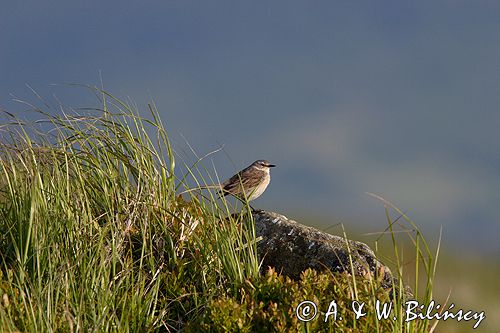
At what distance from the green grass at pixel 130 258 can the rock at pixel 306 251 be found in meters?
0.64

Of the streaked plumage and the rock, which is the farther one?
the streaked plumage

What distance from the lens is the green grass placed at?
6.12m

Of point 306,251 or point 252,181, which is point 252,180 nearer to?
point 252,181

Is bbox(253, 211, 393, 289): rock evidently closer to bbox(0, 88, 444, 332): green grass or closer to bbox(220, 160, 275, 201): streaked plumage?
bbox(0, 88, 444, 332): green grass

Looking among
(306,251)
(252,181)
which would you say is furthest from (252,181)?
(306,251)

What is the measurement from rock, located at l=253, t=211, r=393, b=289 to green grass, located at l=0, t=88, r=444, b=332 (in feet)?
2.10

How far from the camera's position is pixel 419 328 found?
641cm

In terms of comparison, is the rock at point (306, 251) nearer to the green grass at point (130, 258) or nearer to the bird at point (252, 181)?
the green grass at point (130, 258)

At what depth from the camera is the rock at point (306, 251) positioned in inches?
302

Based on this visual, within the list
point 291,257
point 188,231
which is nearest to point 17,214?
point 188,231

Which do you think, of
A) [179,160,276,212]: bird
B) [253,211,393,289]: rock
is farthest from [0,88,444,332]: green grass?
[179,160,276,212]: bird

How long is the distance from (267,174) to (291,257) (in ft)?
14.7

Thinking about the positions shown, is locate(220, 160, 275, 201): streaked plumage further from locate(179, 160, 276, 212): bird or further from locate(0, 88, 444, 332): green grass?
locate(0, 88, 444, 332): green grass

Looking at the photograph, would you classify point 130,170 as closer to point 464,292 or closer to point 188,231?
point 188,231
